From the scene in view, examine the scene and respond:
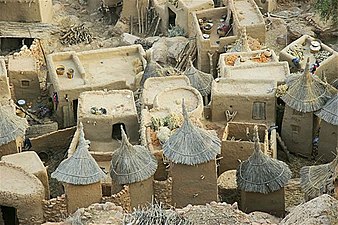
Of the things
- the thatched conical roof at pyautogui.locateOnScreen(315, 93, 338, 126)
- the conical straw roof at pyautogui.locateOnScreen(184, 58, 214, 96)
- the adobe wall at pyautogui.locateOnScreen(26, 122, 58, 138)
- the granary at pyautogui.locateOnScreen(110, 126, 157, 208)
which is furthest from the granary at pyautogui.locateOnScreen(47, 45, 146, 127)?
the granary at pyautogui.locateOnScreen(110, 126, 157, 208)

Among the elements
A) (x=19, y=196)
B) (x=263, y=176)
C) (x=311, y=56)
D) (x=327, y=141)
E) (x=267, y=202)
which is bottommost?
(x=267, y=202)

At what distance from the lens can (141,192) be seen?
994 inches

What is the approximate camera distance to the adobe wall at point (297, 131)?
31.6 metres

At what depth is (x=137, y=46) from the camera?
38.2m

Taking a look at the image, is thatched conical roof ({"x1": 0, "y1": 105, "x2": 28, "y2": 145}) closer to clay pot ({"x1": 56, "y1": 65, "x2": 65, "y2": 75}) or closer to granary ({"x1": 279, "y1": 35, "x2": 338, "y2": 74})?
clay pot ({"x1": 56, "y1": 65, "x2": 65, "y2": 75})

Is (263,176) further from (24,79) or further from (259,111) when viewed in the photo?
(24,79)

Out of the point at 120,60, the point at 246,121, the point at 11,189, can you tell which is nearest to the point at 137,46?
the point at 120,60

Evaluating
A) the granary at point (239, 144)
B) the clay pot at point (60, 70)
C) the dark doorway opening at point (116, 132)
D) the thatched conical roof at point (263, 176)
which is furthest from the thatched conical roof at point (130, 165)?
the clay pot at point (60, 70)

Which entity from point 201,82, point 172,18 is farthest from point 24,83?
point 172,18

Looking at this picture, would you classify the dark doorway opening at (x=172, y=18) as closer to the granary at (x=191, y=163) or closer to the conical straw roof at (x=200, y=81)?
the conical straw roof at (x=200, y=81)

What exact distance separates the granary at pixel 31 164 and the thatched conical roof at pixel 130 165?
237cm

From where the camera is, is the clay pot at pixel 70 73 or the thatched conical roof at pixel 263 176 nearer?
the thatched conical roof at pixel 263 176

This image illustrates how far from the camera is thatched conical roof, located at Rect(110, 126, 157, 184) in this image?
24.8 metres

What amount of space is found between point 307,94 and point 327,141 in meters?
2.05
